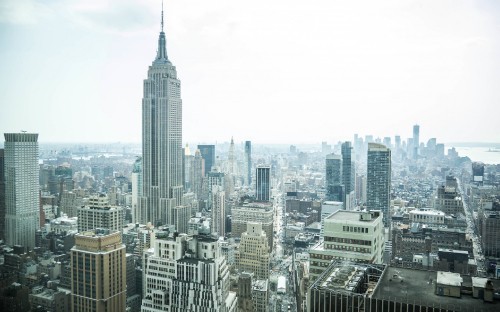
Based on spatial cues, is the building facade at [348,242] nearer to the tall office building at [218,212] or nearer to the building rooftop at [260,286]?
the building rooftop at [260,286]

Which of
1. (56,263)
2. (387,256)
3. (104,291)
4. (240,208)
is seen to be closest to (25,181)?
(56,263)

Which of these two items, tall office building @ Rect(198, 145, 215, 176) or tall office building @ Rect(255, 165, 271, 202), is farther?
tall office building @ Rect(198, 145, 215, 176)

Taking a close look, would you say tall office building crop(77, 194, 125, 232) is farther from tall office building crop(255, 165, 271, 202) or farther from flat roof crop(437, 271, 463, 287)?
tall office building crop(255, 165, 271, 202)

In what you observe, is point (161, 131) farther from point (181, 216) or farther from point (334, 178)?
point (334, 178)

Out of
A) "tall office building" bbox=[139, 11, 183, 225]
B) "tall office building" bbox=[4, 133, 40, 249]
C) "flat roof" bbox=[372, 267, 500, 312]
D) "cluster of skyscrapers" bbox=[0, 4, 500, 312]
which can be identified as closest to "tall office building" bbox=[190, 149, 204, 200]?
"cluster of skyscrapers" bbox=[0, 4, 500, 312]

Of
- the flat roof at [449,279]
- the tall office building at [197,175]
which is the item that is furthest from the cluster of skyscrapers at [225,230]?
the tall office building at [197,175]

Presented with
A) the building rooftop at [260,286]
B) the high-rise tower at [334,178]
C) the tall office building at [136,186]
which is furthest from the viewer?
the high-rise tower at [334,178]
